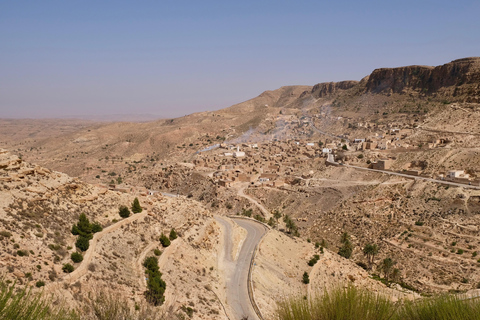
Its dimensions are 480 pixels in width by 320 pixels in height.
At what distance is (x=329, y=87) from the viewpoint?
396ft

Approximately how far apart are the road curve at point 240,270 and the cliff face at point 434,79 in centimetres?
4977

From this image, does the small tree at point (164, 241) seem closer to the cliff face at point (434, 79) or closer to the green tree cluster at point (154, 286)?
the green tree cluster at point (154, 286)

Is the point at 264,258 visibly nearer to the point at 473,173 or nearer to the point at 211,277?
the point at 211,277

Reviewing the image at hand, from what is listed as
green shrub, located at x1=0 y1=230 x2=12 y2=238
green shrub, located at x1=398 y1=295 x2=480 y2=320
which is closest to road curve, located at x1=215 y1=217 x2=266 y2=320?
green shrub, located at x1=398 y1=295 x2=480 y2=320

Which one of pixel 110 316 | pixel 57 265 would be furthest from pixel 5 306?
pixel 57 265

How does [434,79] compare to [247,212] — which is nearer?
[247,212]

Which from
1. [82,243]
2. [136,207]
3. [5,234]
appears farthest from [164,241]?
[5,234]

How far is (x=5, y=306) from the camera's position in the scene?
6938mm

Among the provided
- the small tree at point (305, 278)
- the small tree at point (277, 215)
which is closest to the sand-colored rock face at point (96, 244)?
the small tree at point (305, 278)

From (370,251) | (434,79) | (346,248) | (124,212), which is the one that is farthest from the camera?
(434,79)

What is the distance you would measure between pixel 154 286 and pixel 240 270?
24.8ft

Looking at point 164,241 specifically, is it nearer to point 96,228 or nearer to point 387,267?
point 96,228

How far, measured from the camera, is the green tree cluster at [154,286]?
44.5 ft

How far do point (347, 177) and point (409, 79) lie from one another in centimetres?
4748
